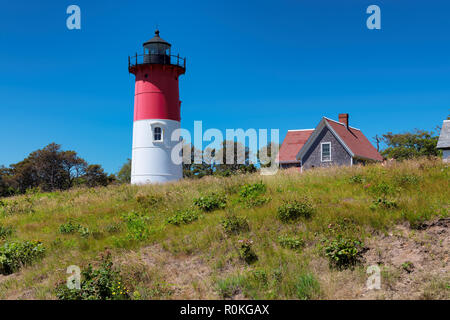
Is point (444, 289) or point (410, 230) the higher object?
point (410, 230)

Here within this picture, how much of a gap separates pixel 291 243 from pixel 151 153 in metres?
19.7

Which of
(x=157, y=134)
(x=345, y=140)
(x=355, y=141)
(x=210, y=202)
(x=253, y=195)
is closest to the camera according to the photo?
(x=210, y=202)

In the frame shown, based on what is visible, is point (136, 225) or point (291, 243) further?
point (136, 225)

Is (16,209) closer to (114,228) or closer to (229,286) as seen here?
(114,228)

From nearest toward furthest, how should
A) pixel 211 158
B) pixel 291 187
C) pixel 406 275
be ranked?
pixel 406 275 < pixel 291 187 < pixel 211 158

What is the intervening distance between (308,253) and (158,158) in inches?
787

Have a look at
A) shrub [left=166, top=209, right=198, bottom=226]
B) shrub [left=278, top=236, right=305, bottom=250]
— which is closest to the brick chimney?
shrub [left=166, top=209, right=198, bottom=226]

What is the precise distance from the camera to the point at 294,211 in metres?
10.2

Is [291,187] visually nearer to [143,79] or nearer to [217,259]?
[217,259]

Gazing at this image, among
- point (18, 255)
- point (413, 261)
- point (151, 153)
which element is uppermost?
point (151, 153)

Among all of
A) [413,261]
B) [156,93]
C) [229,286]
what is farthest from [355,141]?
[229,286]

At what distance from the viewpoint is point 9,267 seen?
33.7 feet
